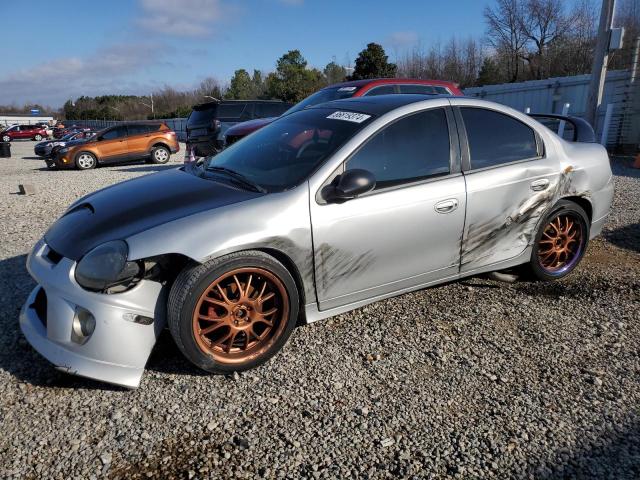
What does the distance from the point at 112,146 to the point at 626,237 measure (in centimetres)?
1567

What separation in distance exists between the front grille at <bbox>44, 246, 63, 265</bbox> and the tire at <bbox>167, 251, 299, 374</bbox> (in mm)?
731

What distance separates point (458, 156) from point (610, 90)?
15740 millimetres

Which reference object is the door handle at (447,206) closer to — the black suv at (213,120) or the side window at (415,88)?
the side window at (415,88)

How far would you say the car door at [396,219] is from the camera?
117 inches

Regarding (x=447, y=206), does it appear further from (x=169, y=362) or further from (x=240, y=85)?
(x=240, y=85)

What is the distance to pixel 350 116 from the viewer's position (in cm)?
339

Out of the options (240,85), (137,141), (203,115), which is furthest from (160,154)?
(240,85)

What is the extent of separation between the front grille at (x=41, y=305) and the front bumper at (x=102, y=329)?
0.13 metres

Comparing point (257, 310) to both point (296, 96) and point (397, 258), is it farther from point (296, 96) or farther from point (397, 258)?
point (296, 96)

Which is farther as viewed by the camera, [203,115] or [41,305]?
[203,115]

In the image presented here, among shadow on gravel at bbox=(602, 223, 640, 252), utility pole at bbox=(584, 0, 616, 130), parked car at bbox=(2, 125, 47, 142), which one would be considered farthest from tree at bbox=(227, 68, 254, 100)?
shadow on gravel at bbox=(602, 223, 640, 252)

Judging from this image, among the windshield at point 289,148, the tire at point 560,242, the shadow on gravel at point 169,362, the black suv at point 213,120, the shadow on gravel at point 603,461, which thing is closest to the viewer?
the shadow on gravel at point 603,461

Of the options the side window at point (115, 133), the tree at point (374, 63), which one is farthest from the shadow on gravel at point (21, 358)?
the tree at point (374, 63)

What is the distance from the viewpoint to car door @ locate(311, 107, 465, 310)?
9.78 feet
